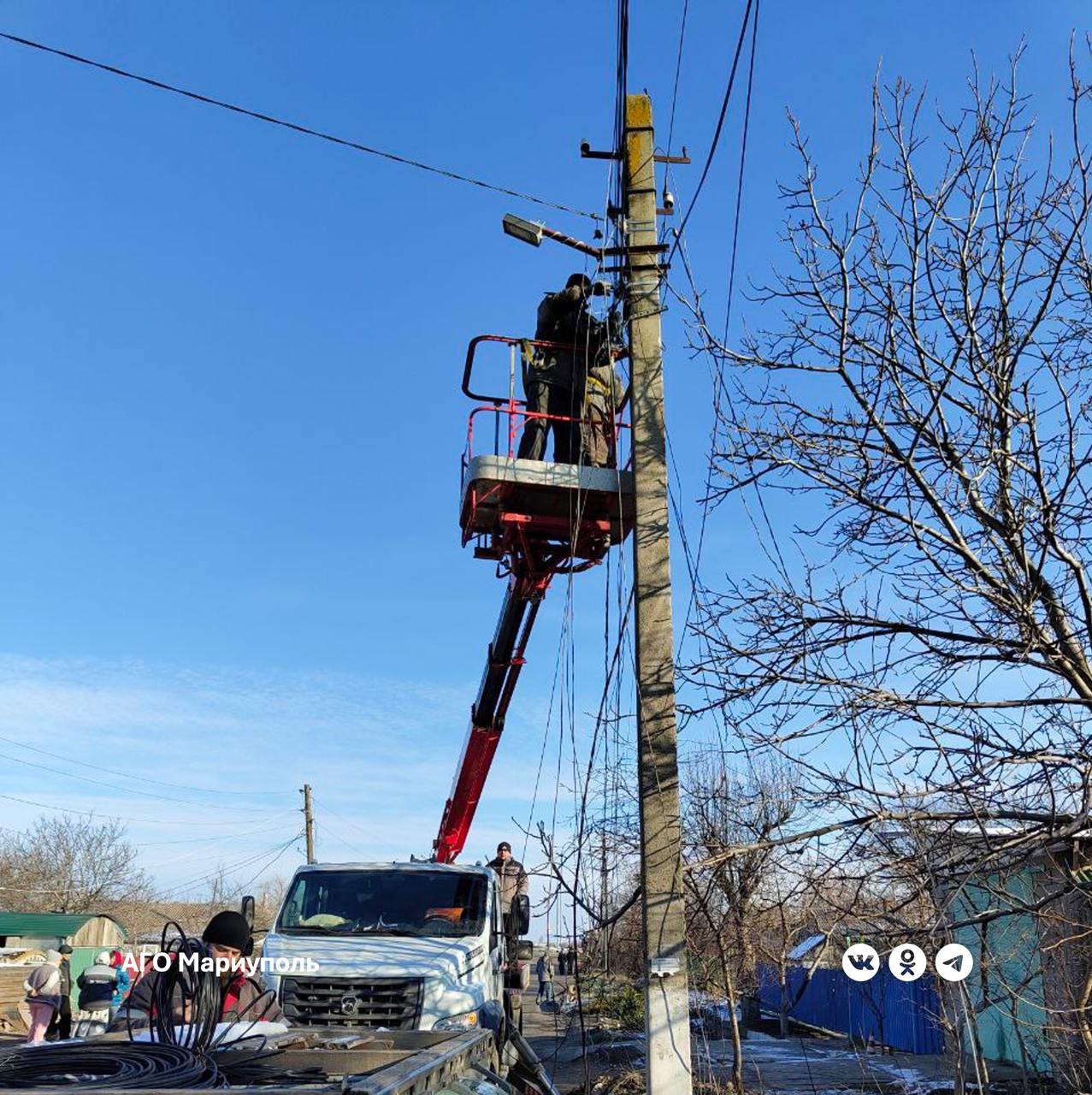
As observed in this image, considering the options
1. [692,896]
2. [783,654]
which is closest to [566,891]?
[692,896]

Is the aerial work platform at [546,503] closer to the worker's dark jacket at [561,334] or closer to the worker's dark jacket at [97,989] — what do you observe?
the worker's dark jacket at [561,334]

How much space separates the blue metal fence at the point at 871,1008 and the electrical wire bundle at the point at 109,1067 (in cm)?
989

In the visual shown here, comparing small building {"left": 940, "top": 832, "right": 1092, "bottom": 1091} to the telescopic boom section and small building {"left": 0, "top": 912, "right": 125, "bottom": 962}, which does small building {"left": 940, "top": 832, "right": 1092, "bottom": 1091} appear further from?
small building {"left": 0, "top": 912, "right": 125, "bottom": 962}

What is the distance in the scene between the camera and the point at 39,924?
111 feet

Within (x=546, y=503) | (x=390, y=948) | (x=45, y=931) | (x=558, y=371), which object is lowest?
(x=390, y=948)

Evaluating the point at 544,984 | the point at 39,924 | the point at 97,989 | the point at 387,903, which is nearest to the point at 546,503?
the point at 387,903

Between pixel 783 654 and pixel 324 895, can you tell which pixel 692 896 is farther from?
pixel 324 895

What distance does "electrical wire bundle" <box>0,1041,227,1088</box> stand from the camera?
370cm

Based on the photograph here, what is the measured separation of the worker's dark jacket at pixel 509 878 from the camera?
11.5 m

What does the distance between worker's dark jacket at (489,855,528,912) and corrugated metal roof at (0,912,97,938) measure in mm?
27637

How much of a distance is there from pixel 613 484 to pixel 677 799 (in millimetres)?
2555

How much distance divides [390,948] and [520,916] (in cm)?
170

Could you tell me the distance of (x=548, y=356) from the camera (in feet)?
30.6

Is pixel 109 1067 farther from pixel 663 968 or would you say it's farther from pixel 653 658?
pixel 653 658
